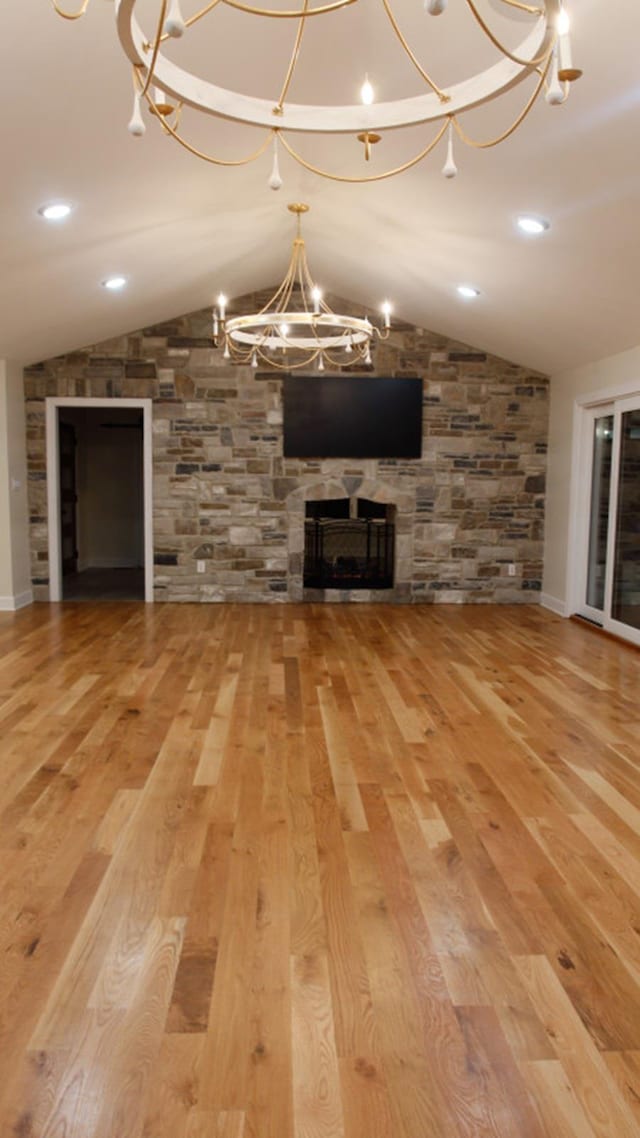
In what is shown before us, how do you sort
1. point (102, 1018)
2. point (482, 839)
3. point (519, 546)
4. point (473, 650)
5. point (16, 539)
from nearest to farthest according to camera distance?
point (102, 1018) < point (482, 839) < point (473, 650) < point (16, 539) < point (519, 546)

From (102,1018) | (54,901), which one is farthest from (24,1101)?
(54,901)

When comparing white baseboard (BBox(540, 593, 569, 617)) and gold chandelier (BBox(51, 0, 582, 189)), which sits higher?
gold chandelier (BBox(51, 0, 582, 189))

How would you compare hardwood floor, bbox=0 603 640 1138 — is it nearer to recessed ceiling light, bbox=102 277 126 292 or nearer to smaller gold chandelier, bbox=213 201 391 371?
smaller gold chandelier, bbox=213 201 391 371

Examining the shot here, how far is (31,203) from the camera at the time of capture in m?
4.04

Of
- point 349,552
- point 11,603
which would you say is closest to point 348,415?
point 349,552

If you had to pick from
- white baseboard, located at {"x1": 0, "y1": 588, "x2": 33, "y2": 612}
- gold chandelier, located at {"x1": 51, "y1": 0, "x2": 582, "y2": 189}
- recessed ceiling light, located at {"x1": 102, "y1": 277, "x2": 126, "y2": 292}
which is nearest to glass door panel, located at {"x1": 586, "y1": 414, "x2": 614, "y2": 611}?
recessed ceiling light, located at {"x1": 102, "y1": 277, "x2": 126, "y2": 292}

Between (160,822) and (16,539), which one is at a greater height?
(16,539)

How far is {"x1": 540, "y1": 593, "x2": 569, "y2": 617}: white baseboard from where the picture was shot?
734 cm

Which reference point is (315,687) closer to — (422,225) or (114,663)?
(114,663)

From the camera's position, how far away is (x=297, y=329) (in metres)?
7.66

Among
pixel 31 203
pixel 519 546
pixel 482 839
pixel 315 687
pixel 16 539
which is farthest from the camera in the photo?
pixel 519 546

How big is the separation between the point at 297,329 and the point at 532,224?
141 inches

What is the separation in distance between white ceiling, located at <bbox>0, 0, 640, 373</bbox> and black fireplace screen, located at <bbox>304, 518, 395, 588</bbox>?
2.19 m

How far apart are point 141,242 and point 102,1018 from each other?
15.3 ft
